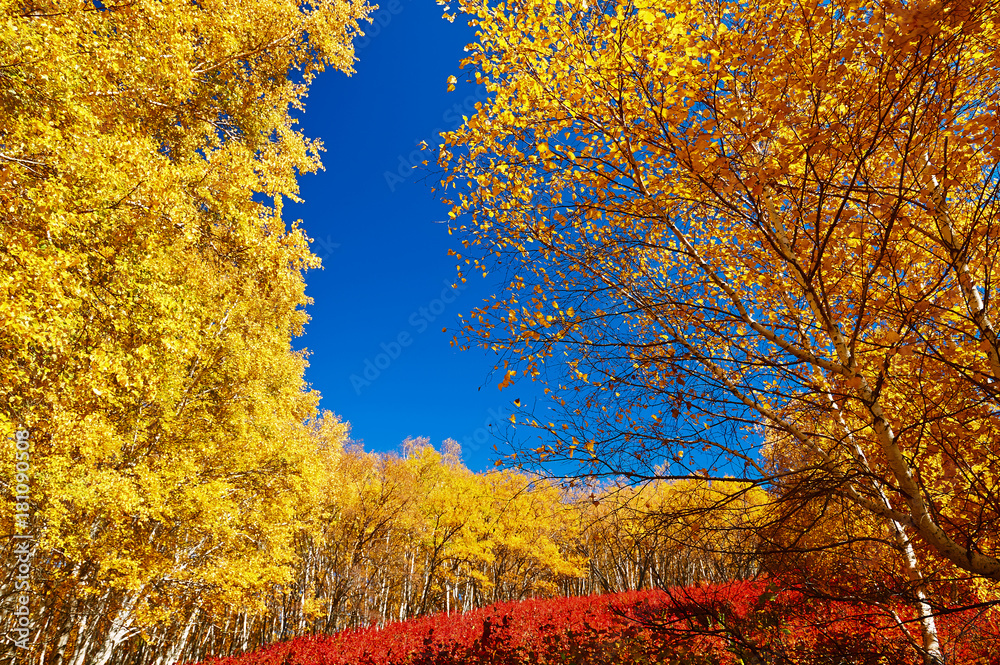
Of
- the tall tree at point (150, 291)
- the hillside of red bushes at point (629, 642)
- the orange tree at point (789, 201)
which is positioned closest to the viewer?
the orange tree at point (789, 201)

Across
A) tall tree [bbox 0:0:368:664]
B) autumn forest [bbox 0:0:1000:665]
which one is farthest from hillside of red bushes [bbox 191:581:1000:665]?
tall tree [bbox 0:0:368:664]

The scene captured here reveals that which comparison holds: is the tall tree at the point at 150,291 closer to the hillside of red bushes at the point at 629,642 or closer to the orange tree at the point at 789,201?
the hillside of red bushes at the point at 629,642

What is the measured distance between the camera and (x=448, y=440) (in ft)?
157

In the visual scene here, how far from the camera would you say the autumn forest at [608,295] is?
2117 mm

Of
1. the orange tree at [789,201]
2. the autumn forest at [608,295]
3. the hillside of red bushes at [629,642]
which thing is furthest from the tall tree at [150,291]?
the orange tree at [789,201]

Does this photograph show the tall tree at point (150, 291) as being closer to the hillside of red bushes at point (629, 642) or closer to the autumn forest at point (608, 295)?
the autumn forest at point (608, 295)

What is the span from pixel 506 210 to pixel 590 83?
1.04 m

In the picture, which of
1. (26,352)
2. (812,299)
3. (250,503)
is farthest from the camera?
(250,503)

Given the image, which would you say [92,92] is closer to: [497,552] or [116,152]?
[116,152]

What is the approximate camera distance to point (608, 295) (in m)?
2.89

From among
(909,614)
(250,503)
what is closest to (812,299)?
(909,614)

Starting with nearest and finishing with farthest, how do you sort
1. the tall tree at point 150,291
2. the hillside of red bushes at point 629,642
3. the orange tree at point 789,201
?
the orange tree at point 789,201 → the hillside of red bushes at point 629,642 → the tall tree at point 150,291

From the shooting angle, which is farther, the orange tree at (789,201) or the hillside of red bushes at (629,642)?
the hillside of red bushes at (629,642)

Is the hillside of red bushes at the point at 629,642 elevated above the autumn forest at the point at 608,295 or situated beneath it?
situated beneath
